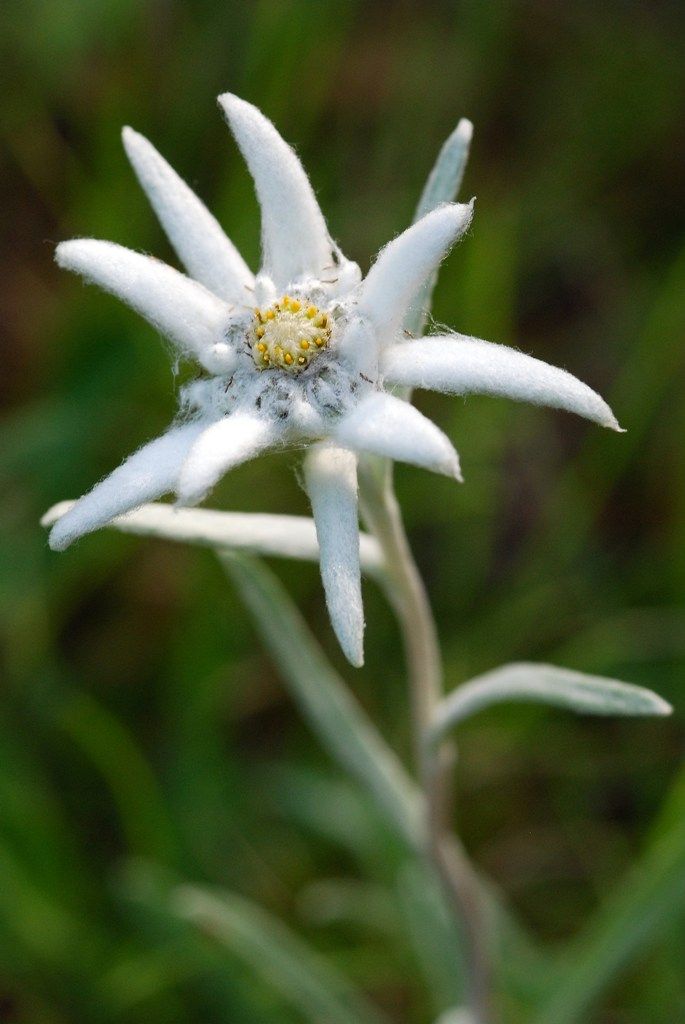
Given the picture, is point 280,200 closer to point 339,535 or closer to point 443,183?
point 443,183

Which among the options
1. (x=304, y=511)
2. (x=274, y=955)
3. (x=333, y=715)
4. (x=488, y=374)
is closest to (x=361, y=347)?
(x=488, y=374)

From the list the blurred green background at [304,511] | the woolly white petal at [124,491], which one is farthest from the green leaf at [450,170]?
the blurred green background at [304,511]

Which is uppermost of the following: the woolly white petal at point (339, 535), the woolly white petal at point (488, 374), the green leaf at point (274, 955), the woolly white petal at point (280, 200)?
the woolly white petal at point (280, 200)

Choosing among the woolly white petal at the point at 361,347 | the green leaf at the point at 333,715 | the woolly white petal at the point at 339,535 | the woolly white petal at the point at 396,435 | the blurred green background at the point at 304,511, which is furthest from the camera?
the blurred green background at the point at 304,511

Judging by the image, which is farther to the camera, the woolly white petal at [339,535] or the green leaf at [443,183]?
the green leaf at [443,183]

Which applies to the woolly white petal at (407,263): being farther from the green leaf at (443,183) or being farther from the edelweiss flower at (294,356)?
the green leaf at (443,183)

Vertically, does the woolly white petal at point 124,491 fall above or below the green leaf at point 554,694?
above

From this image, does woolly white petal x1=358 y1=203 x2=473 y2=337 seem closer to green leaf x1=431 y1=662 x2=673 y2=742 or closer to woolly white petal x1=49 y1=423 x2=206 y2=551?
woolly white petal x1=49 y1=423 x2=206 y2=551

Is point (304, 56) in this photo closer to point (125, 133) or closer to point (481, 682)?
point (125, 133)
